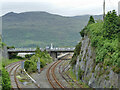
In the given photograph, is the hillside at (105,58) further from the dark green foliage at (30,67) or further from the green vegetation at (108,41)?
the dark green foliage at (30,67)

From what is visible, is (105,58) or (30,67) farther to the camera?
(30,67)

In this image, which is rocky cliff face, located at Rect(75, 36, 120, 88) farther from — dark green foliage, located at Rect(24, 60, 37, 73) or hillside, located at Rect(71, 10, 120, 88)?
dark green foliage, located at Rect(24, 60, 37, 73)

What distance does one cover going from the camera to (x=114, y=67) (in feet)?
44.2

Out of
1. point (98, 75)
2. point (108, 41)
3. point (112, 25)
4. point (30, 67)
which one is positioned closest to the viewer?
point (98, 75)

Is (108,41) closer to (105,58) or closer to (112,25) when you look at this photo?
(112,25)

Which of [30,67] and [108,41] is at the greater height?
[108,41]

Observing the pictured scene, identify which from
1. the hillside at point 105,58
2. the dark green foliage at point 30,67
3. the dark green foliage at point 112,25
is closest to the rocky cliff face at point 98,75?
the hillside at point 105,58

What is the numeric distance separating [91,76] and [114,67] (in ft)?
13.9

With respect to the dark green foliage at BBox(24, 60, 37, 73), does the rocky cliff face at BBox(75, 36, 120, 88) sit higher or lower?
higher

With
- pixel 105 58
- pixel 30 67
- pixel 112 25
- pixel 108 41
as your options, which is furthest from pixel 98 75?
pixel 30 67

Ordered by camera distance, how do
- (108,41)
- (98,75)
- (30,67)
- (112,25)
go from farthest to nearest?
(30,67)
(112,25)
(108,41)
(98,75)

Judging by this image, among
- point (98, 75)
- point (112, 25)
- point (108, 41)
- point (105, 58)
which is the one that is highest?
point (112, 25)

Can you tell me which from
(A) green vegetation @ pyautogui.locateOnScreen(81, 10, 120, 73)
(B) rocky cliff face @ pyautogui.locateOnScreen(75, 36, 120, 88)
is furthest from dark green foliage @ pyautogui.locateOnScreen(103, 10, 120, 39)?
(B) rocky cliff face @ pyautogui.locateOnScreen(75, 36, 120, 88)

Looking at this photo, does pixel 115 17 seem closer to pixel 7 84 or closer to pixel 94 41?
pixel 94 41
